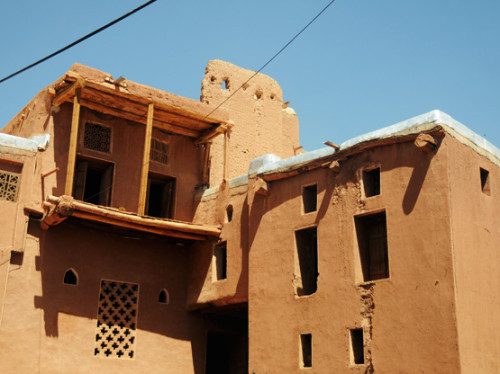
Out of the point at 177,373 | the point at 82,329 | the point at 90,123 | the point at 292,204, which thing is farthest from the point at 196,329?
the point at 90,123

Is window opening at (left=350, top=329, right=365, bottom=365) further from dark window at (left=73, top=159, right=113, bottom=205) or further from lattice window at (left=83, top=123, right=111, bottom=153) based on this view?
lattice window at (left=83, top=123, right=111, bottom=153)

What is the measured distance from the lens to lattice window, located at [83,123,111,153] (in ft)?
53.4

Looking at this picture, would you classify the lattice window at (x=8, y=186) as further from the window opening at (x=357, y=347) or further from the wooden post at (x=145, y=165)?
the window opening at (x=357, y=347)

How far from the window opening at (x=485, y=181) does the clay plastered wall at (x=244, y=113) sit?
23.2 feet

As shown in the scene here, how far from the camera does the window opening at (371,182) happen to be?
13.4m

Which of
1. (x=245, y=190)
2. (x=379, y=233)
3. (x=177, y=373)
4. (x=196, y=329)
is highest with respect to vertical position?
(x=245, y=190)

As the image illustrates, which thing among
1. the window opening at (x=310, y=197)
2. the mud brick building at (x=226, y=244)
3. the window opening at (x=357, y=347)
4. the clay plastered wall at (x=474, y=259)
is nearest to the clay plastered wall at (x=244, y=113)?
the mud brick building at (x=226, y=244)

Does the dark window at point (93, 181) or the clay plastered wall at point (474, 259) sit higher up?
the dark window at point (93, 181)

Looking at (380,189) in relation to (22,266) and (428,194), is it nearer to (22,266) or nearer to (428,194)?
(428,194)

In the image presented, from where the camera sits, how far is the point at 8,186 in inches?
573

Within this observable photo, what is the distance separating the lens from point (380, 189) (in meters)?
13.0

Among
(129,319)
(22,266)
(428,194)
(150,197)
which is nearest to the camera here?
(428,194)

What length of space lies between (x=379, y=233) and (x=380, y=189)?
0.93 metres

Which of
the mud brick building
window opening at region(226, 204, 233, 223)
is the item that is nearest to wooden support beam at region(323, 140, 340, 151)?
the mud brick building
